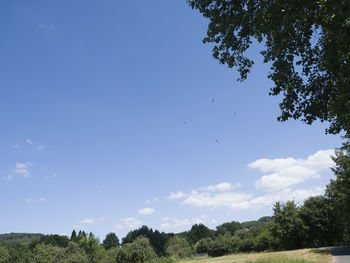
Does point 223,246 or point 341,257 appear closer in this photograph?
point 341,257

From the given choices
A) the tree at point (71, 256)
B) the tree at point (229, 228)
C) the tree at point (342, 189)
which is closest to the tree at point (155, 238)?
the tree at point (229, 228)

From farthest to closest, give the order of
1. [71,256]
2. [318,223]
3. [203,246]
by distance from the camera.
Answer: [203,246] → [71,256] → [318,223]

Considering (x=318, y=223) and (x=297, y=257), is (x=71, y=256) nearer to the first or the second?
(x=297, y=257)

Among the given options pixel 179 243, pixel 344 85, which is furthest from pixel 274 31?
pixel 179 243

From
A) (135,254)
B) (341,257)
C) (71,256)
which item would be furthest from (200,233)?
(341,257)

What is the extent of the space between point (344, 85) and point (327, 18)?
243cm

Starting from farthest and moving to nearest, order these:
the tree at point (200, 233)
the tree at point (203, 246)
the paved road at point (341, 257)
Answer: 1. the tree at point (200, 233)
2. the tree at point (203, 246)
3. the paved road at point (341, 257)

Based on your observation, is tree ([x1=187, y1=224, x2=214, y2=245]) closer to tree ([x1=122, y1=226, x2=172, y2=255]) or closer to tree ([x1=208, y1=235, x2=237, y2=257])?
tree ([x1=122, y1=226, x2=172, y2=255])

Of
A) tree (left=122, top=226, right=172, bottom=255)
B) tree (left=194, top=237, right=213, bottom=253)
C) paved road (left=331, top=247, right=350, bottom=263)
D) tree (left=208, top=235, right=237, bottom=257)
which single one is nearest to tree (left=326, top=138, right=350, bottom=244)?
paved road (left=331, top=247, right=350, bottom=263)

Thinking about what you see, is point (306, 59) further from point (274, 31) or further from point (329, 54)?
point (329, 54)

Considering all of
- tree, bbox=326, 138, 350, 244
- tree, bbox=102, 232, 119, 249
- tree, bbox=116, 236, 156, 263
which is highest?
A: tree, bbox=326, 138, 350, 244

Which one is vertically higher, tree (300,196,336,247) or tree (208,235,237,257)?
tree (300,196,336,247)

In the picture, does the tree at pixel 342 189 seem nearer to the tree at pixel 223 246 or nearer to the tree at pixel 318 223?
the tree at pixel 318 223

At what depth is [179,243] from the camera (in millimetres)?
72750
